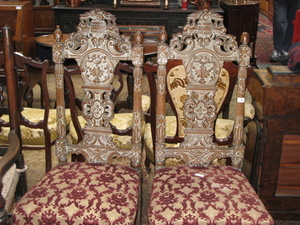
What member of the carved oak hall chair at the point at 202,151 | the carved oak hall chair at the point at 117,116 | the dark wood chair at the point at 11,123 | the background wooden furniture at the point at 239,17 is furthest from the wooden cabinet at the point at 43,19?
the carved oak hall chair at the point at 202,151

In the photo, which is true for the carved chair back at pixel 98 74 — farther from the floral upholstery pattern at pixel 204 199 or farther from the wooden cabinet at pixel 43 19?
the wooden cabinet at pixel 43 19

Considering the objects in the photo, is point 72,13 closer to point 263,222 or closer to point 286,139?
point 286,139

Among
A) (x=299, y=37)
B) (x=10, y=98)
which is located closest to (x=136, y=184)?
(x=10, y=98)

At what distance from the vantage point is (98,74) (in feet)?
6.47

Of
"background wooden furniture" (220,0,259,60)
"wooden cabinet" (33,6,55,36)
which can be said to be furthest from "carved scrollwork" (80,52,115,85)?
"wooden cabinet" (33,6,55,36)

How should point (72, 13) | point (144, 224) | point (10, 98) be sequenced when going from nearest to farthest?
point (10, 98) → point (144, 224) → point (72, 13)

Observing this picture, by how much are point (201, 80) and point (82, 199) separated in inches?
29.6

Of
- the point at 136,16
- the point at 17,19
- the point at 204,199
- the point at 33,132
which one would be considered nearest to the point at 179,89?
the point at 204,199

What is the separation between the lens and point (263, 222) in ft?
5.51

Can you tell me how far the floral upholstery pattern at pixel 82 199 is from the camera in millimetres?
1696

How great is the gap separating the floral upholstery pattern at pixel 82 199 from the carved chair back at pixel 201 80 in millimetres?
276

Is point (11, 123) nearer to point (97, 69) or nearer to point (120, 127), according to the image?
point (97, 69)

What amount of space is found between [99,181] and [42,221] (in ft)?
0.97

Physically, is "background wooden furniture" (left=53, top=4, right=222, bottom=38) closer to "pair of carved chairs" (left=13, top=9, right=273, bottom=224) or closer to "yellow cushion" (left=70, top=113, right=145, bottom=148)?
"yellow cushion" (left=70, top=113, right=145, bottom=148)
